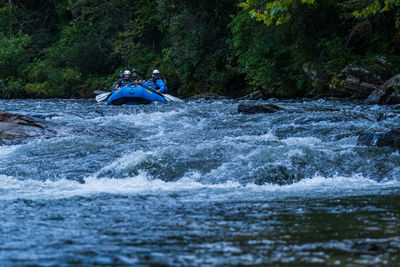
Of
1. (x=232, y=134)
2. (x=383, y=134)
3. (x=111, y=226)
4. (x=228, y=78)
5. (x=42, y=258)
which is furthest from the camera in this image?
(x=228, y=78)

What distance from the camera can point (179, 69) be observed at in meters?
24.7

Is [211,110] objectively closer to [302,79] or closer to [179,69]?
[302,79]

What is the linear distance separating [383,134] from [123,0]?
81.1 ft

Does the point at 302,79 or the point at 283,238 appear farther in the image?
the point at 302,79

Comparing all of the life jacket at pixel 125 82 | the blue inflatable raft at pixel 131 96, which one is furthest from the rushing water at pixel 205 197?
the life jacket at pixel 125 82

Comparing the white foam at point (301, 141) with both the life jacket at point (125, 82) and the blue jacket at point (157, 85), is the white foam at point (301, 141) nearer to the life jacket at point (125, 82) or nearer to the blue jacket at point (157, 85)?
the life jacket at point (125, 82)

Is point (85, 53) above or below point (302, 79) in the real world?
above

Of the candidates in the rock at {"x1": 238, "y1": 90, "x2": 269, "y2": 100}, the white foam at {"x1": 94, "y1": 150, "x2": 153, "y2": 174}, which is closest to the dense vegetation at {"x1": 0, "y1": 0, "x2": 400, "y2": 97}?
the rock at {"x1": 238, "y1": 90, "x2": 269, "y2": 100}

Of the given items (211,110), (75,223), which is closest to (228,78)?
(211,110)

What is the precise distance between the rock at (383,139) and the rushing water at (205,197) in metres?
0.25

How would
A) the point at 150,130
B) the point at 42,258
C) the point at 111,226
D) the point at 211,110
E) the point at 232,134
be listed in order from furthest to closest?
the point at 211,110 → the point at 150,130 → the point at 232,134 → the point at 111,226 → the point at 42,258

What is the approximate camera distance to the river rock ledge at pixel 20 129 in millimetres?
9070

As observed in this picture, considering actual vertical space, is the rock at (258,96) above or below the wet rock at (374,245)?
above

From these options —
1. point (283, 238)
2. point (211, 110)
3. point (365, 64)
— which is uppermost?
point (365, 64)
